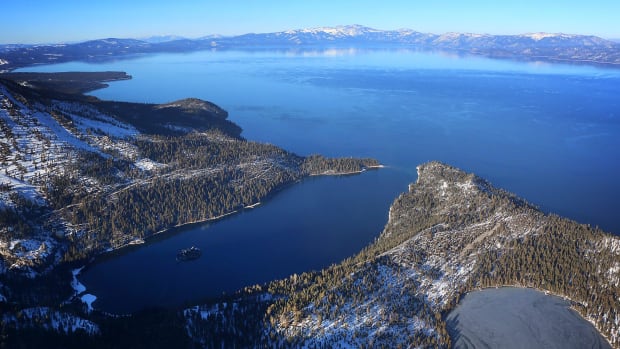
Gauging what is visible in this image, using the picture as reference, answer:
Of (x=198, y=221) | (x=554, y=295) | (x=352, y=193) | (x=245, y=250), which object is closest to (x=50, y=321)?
(x=245, y=250)

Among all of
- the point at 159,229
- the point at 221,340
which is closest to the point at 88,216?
the point at 159,229

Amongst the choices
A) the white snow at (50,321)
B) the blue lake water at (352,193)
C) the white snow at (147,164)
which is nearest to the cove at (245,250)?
the blue lake water at (352,193)

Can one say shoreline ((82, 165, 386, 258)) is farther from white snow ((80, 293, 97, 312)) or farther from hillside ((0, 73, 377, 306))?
white snow ((80, 293, 97, 312))

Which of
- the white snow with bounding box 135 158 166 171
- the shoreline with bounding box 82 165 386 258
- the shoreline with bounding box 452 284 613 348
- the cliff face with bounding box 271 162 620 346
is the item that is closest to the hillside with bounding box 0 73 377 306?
the white snow with bounding box 135 158 166 171

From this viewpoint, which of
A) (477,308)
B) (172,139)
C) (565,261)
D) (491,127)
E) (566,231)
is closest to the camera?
(477,308)

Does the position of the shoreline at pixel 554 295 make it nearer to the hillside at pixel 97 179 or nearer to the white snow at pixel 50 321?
the white snow at pixel 50 321

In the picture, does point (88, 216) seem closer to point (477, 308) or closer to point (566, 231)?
point (477, 308)

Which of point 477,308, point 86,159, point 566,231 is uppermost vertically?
point 86,159
